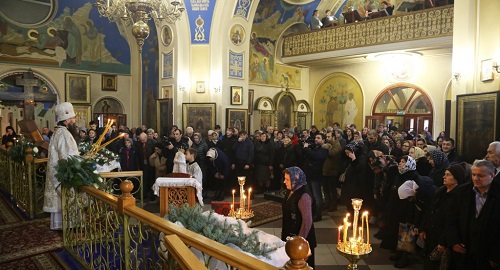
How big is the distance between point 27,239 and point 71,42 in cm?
1250

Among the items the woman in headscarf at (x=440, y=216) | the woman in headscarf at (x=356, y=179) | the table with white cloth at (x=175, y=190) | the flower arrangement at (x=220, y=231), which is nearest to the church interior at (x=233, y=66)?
the woman in headscarf at (x=356, y=179)

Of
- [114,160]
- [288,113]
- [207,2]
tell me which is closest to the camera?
[114,160]

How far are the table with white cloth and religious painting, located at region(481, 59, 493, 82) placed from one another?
20.4 ft

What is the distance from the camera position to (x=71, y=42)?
1515 centimetres

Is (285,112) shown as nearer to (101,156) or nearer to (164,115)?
(164,115)

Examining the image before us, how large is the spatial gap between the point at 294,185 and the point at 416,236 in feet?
6.48

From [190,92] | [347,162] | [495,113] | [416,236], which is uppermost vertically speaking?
[190,92]

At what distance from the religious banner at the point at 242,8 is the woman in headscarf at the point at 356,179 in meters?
8.65

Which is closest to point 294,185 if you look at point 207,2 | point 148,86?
point 207,2

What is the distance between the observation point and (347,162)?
23.5 ft

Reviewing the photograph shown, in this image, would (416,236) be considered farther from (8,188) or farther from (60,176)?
(8,188)

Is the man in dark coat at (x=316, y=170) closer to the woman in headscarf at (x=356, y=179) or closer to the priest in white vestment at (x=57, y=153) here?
the woman in headscarf at (x=356, y=179)

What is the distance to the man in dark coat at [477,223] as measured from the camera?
3127 mm

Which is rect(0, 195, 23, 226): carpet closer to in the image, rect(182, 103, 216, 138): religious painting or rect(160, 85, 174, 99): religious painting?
rect(182, 103, 216, 138): religious painting
